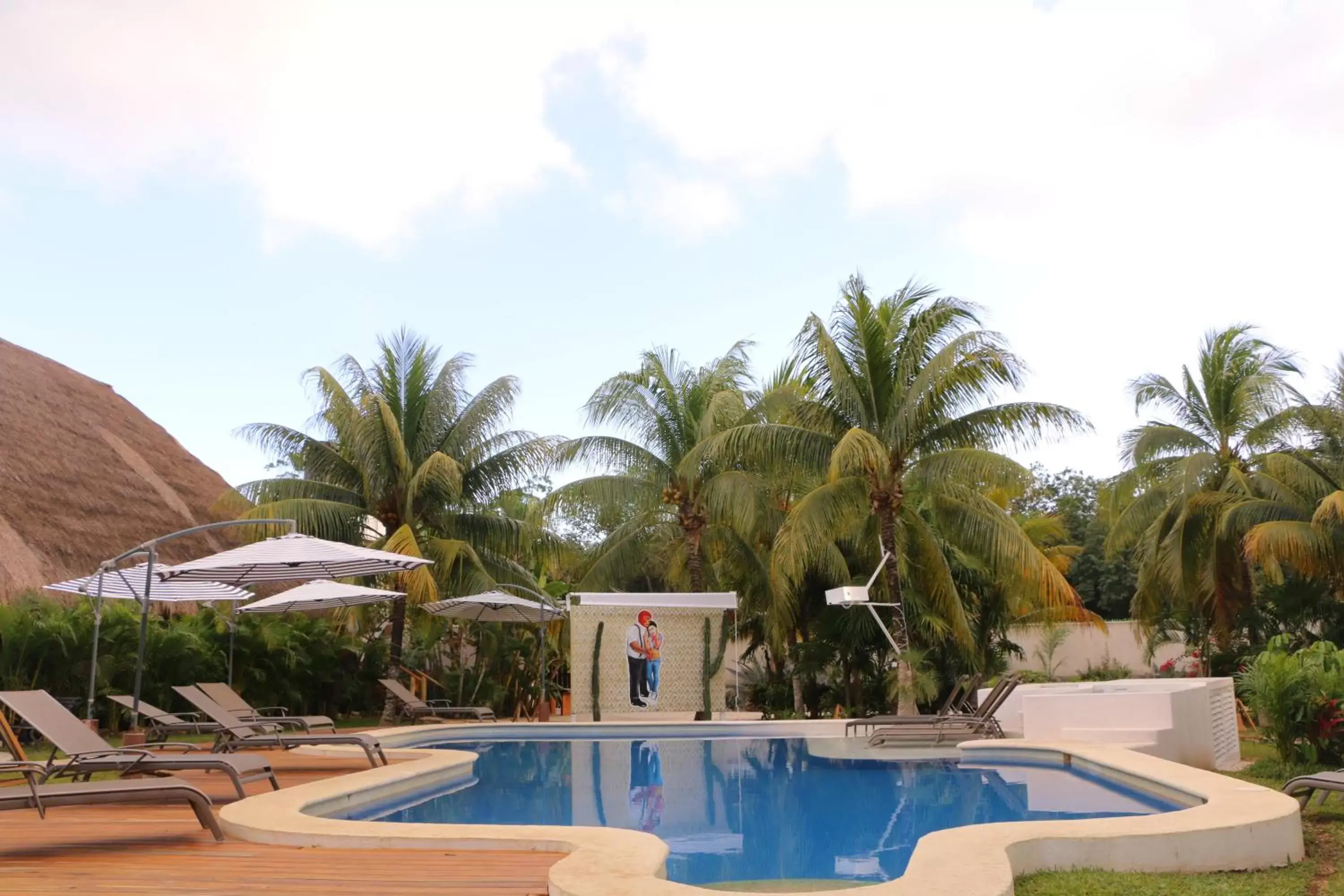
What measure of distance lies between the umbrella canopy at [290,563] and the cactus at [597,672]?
605cm

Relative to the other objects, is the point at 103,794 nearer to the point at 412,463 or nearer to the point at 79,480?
the point at 412,463

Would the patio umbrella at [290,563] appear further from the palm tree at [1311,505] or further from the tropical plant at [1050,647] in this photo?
the tropical plant at [1050,647]

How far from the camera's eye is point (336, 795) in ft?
25.7

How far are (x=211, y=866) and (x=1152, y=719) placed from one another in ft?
30.4

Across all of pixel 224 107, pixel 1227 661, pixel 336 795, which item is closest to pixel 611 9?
pixel 224 107

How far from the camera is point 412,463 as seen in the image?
19562mm

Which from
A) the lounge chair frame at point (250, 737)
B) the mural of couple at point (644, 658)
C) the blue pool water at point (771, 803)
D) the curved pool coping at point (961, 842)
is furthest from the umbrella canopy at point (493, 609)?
the curved pool coping at point (961, 842)

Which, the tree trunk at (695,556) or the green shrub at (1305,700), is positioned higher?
the tree trunk at (695,556)

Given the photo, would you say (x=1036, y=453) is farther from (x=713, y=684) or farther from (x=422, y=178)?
(x=422, y=178)

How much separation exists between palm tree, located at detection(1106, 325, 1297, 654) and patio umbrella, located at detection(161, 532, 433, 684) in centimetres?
1337

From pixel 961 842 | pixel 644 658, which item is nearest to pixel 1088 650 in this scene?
pixel 644 658

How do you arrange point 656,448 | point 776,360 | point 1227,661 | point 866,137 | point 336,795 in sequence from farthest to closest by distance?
point 776,360, point 656,448, point 1227,661, point 866,137, point 336,795

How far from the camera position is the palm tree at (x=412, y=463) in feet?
62.1

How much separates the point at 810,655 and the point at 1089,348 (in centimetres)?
809
